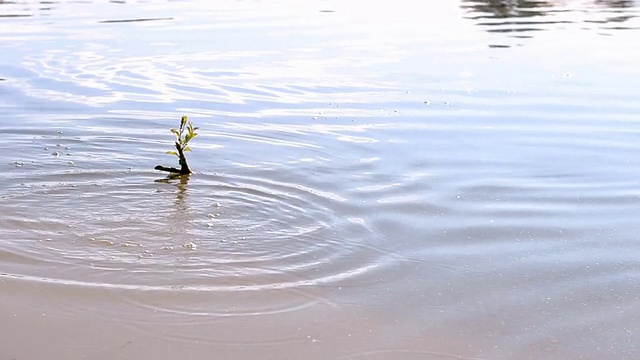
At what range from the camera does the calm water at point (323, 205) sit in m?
4.18

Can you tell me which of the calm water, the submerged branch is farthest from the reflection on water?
the submerged branch

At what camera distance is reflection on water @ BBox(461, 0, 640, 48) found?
14477mm

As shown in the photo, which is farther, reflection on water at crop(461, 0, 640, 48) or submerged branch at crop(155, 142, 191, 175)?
reflection on water at crop(461, 0, 640, 48)

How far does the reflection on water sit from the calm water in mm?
2320

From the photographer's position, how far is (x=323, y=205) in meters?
5.98

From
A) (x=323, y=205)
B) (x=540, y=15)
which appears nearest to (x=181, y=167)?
(x=323, y=205)

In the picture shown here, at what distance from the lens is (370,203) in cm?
606

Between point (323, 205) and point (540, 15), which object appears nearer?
point (323, 205)

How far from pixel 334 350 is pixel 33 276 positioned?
1.61m

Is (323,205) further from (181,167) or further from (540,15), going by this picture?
(540,15)

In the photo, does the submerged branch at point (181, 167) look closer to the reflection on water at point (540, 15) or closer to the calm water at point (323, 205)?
the calm water at point (323, 205)

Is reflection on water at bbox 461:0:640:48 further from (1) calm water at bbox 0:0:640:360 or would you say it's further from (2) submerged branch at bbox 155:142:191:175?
(2) submerged branch at bbox 155:142:191:175

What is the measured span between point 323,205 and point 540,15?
11351 millimetres

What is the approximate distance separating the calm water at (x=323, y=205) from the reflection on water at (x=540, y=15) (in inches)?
91.3
